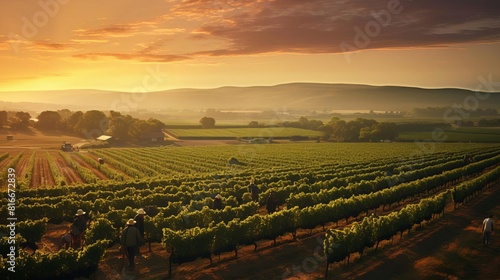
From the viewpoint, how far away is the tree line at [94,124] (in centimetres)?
11906

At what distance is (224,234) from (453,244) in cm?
1220

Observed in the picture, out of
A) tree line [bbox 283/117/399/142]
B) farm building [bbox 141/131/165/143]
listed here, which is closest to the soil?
farm building [bbox 141/131/165/143]

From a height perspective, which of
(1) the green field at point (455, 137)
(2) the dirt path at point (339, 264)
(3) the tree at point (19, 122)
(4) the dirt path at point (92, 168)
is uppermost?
(3) the tree at point (19, 122)

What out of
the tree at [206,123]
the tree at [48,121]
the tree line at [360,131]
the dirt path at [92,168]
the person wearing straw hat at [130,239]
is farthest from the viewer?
the tree at [206,123]

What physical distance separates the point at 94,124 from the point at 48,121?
2098 cm

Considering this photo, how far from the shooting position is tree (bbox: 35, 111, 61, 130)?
139500mm

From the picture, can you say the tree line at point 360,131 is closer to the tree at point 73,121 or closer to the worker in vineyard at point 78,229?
the tree at point 73,121

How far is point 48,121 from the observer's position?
14062 centimetres

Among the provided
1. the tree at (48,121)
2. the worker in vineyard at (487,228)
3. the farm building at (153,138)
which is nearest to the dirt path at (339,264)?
the worker in vineyard at (487,228)

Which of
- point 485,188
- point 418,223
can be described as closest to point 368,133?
point 485,188

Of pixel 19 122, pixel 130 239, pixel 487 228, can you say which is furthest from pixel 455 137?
pixel 19 122

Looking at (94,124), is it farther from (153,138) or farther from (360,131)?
(360,131)

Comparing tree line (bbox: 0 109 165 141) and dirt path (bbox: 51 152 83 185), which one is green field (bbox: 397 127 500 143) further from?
dirt path (bbox: 51 152 83 185)

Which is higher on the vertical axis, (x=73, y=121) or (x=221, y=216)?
(x=73, y=121)
